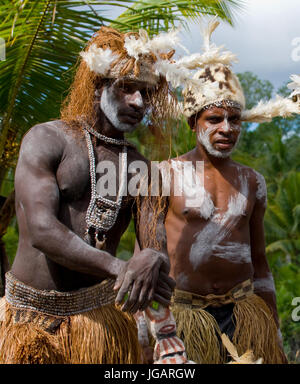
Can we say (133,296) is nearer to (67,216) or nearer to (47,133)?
(67,216)

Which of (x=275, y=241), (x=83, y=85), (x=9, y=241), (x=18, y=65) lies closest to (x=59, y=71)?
(x=18, y=65)

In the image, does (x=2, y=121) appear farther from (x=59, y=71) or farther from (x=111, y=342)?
(x=111, y=342)

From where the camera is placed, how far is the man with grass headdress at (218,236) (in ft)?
11.3

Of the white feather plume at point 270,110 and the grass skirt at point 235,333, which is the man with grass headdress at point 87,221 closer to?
the grass skirt at point 235,333

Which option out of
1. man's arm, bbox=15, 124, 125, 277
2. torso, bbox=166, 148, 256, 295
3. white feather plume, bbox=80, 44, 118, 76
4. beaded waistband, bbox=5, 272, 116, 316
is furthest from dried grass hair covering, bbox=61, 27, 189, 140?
torso, bbox=166, 148, 256, 295

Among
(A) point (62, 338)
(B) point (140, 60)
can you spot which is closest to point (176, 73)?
(B) point (140, 60)

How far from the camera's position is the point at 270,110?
3.78 meters

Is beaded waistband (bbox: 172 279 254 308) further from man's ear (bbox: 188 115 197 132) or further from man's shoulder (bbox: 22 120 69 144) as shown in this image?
man's shoulder (bbox: 22 120 69 144)

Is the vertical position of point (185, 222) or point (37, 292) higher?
point (185, 222)

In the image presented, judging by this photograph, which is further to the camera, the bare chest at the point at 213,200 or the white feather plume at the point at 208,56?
the bare chest at the point at 213,200

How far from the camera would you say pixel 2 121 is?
4.98 metres

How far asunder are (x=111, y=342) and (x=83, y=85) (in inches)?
42.5

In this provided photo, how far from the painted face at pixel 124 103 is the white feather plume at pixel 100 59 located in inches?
2.8

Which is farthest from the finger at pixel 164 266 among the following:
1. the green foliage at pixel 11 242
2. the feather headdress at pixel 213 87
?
the green foliage at pixel 11 242
